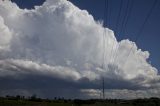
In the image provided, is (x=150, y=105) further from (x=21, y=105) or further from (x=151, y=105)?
(x=21, y=105)

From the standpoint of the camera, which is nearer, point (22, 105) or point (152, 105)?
point (22, 105)

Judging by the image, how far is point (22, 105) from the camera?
162m

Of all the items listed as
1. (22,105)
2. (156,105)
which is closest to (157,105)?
(156,105)

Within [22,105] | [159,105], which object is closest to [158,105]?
[159,105]

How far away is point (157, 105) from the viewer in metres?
172

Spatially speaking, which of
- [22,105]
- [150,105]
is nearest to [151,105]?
[150,105]

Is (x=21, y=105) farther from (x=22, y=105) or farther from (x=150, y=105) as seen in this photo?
(x=150, y=105)

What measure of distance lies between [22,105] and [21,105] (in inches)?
44.0

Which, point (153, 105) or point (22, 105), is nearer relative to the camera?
point (22, 105)

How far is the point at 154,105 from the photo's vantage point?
171875 mm

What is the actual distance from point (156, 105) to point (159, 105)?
295 cm

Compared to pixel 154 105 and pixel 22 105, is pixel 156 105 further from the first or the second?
pixel 22 105

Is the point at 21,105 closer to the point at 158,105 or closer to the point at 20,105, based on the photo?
the point at 20,105

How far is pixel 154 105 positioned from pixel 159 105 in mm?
3144
